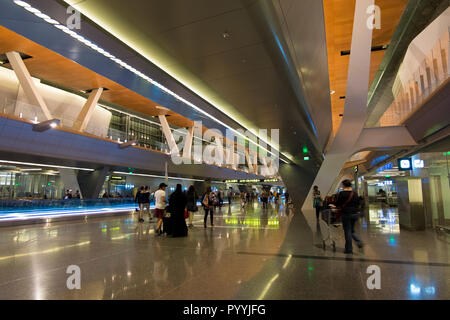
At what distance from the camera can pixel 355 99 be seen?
35.0 ft

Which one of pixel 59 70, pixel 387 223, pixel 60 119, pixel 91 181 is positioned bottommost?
pixel 387 223

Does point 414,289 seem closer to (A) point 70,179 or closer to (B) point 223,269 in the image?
(B) point 223,269

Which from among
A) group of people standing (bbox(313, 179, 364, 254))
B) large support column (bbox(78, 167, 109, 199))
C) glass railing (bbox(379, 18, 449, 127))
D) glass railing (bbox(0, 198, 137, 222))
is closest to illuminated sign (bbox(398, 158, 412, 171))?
glass railing (bbox(379, 18, 449, 127))

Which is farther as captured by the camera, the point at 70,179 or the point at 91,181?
the point at 70,179

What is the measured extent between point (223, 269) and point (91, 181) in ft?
80.8

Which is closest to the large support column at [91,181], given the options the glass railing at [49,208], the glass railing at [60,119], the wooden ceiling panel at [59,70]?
the glass railing at [60,119]

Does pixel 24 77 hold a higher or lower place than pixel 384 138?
higher

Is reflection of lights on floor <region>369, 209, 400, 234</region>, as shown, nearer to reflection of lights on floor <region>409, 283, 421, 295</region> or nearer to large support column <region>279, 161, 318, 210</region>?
reflection of lights on floor <region>409, 283, 421, 295</region>

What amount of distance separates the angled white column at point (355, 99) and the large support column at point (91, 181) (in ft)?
63.9

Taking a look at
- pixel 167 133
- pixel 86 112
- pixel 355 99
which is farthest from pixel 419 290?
pixel 167 133

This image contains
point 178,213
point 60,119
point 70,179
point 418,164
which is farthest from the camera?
point 70,179
